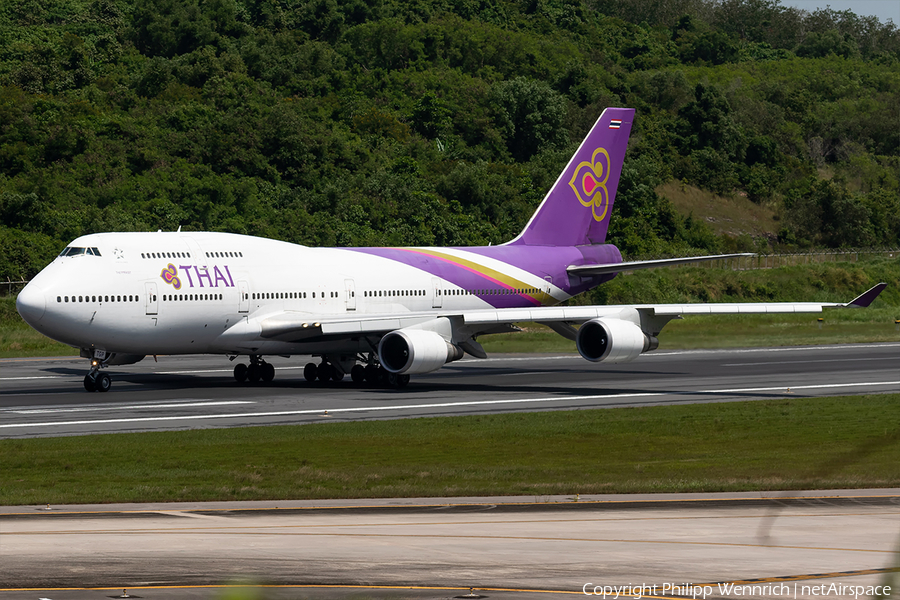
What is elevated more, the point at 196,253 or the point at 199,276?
the point at 196,253

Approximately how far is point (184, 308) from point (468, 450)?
14.8 metres

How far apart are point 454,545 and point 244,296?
992 inches

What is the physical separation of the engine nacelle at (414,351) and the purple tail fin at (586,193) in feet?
39.9

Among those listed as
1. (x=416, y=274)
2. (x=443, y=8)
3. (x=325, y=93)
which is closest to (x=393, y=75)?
(x=325, y=93)

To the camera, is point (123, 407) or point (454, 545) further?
point (123, 407)

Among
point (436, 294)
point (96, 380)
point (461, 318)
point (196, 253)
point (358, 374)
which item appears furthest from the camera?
point (436, 294)

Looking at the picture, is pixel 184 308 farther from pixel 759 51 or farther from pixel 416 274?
pixel 759 51

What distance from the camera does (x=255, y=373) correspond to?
42.2 meters

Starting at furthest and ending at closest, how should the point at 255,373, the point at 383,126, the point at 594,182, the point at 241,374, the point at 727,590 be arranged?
the point at 383,126 < the point at 594,182 < the point at 241,374 < the point at 255,373 < the point at 727,590

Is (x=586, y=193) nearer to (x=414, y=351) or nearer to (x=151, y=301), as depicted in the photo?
(x=414, y=351)

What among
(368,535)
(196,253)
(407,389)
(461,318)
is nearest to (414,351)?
(461,318)

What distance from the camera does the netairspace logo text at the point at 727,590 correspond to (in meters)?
11.8

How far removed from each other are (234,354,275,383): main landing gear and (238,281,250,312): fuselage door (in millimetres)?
3401

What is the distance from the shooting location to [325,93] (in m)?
107
